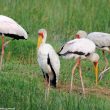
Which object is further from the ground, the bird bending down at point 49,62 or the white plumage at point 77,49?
the white plumage at point 77,49

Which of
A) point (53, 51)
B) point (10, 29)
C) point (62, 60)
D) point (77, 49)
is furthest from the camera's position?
point (62, 60)

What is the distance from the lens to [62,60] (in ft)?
33.3

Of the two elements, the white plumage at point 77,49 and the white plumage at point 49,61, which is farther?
the white plumage at point 77,49

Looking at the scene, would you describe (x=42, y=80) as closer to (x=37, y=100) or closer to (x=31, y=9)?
(x=37, y=100)

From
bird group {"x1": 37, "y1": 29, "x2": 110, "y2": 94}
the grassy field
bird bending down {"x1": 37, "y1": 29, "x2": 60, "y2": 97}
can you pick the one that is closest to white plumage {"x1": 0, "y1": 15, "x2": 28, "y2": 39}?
the grassy field

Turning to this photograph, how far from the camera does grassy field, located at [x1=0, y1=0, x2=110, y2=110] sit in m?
6.67

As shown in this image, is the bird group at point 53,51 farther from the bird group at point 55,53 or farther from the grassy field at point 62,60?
the grassy field at point 62,60

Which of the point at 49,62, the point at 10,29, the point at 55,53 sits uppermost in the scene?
the point at 10,29

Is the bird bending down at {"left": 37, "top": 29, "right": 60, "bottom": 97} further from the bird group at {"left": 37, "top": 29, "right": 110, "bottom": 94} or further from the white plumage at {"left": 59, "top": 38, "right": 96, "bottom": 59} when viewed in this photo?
the white plumage at {"left": 59, "top": 38, "right": 96, "bottom": 59}

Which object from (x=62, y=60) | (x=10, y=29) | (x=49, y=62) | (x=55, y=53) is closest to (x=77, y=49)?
(x=55, y=53)

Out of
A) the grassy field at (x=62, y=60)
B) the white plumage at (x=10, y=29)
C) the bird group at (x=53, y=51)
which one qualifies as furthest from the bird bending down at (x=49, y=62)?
the white plumage at (x=10, y=29)

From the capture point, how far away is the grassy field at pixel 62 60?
6672mm

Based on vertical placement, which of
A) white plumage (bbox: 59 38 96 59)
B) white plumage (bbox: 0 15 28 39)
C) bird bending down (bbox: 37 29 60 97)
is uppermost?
white plumage (bbox: 0 15 28 39)

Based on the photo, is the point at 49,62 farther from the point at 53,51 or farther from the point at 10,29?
the point at 10,29
